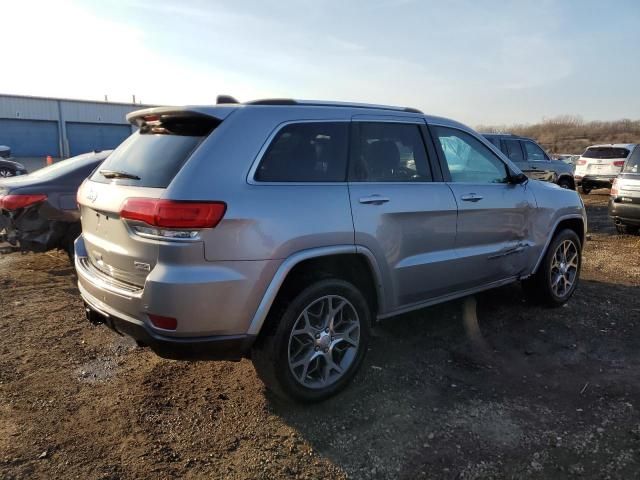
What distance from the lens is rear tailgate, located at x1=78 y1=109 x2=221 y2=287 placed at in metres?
2.95

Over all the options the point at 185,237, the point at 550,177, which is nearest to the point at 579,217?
the point at 185,237

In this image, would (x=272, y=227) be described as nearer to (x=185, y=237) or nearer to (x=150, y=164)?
(x=185, y=237)

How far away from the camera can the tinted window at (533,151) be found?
13383 mm

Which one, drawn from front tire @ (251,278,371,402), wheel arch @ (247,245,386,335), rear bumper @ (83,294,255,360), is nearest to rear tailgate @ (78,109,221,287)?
rear bumper @ (83,294,255,360)

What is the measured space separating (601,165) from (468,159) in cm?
1522

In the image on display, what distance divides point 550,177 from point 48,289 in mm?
11784

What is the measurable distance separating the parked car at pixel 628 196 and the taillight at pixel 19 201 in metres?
8.97

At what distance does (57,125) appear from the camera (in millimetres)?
41656

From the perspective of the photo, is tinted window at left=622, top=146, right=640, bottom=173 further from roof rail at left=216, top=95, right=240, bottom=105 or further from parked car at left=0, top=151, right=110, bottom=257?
parked car at left=0, top=151, right=110, bottom=257

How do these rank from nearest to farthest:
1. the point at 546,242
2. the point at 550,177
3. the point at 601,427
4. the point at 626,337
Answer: the point at 601,427, the point at 626,337, the point at 546,242, the point at 550,177

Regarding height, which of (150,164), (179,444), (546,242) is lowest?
(179,444)

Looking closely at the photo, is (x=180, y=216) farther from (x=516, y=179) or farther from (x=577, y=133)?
(x=577, y=133)

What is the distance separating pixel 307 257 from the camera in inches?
123

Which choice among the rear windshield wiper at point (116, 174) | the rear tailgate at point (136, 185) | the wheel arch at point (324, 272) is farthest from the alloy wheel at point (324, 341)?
the rear windshield wiper at point (116, 174)
